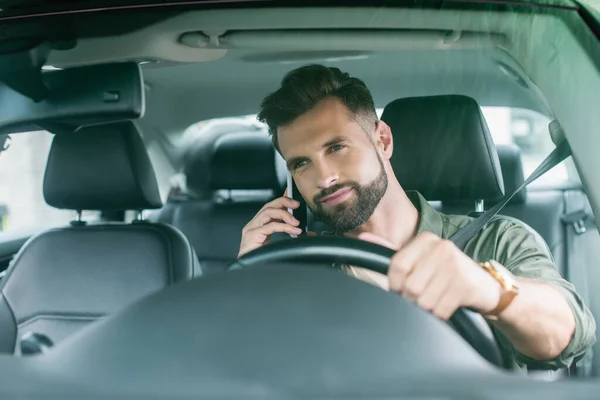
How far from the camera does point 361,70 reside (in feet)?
4.14

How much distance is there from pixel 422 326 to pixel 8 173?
944mm

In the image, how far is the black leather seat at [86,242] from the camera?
158 centimetres

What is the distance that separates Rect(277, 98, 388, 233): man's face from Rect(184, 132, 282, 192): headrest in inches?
4.7

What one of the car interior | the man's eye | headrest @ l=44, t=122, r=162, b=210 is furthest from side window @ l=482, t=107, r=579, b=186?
headrest @ l=44, t=122, r=162, b=210

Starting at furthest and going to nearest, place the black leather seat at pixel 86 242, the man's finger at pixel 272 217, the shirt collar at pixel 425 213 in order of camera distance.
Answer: the black leather seat at pixel 86 242, the man's finger at pixel 272 217, the shirt collar at pixel 425 213

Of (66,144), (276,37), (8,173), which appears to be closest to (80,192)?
(66,144)

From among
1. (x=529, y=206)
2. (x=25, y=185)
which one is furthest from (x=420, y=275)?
(x=25, y=185)

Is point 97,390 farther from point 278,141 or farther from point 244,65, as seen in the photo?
point 244,65

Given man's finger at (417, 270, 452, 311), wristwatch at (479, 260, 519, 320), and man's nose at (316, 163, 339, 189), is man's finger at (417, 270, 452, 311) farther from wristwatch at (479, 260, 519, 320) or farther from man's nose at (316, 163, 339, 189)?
man's nose at (316, 163, 339, 189)

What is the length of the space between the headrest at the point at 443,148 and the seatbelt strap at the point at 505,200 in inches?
1.3

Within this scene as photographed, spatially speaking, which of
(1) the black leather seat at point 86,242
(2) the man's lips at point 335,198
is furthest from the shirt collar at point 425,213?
(1) the black leather seat at point 86,242

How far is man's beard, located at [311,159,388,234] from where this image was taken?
1.23 m

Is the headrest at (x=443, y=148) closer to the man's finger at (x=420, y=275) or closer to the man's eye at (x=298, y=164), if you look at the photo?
the man's eye at (x=298, y=164)

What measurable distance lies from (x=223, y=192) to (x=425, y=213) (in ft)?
2.66
